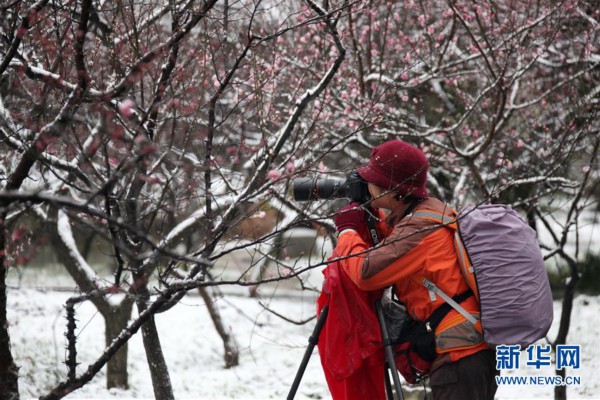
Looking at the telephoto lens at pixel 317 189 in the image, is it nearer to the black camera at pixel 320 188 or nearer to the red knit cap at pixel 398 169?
the black camera at pixel 320 188

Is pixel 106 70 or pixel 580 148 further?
pixel 580 148

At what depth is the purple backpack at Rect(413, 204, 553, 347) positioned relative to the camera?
2.84 m

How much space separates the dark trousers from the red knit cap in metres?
0.73

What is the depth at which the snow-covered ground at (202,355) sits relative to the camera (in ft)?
23.6

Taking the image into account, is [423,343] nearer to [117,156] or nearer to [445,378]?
[445,378]

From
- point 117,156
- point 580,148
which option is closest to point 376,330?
point 117,156

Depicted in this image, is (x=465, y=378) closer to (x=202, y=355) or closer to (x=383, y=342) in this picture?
(x=383, y=342)

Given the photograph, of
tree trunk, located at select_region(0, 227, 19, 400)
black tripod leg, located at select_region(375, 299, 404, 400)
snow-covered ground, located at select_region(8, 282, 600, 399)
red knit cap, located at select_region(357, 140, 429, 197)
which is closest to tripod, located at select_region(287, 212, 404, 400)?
black tripod leg, located at select_region(375, 299, 404, 400)

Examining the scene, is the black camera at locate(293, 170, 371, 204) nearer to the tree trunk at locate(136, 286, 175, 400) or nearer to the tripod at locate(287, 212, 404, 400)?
the tripod at locate(287, 212, 404, 400)

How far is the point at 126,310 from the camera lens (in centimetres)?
684

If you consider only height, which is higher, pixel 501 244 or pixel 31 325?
pixel 31 325

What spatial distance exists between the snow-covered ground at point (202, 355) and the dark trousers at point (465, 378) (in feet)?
8.84

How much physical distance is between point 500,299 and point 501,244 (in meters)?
0.22

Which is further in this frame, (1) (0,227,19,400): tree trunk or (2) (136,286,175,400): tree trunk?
(2) (136,286,175,400): tree trunk
